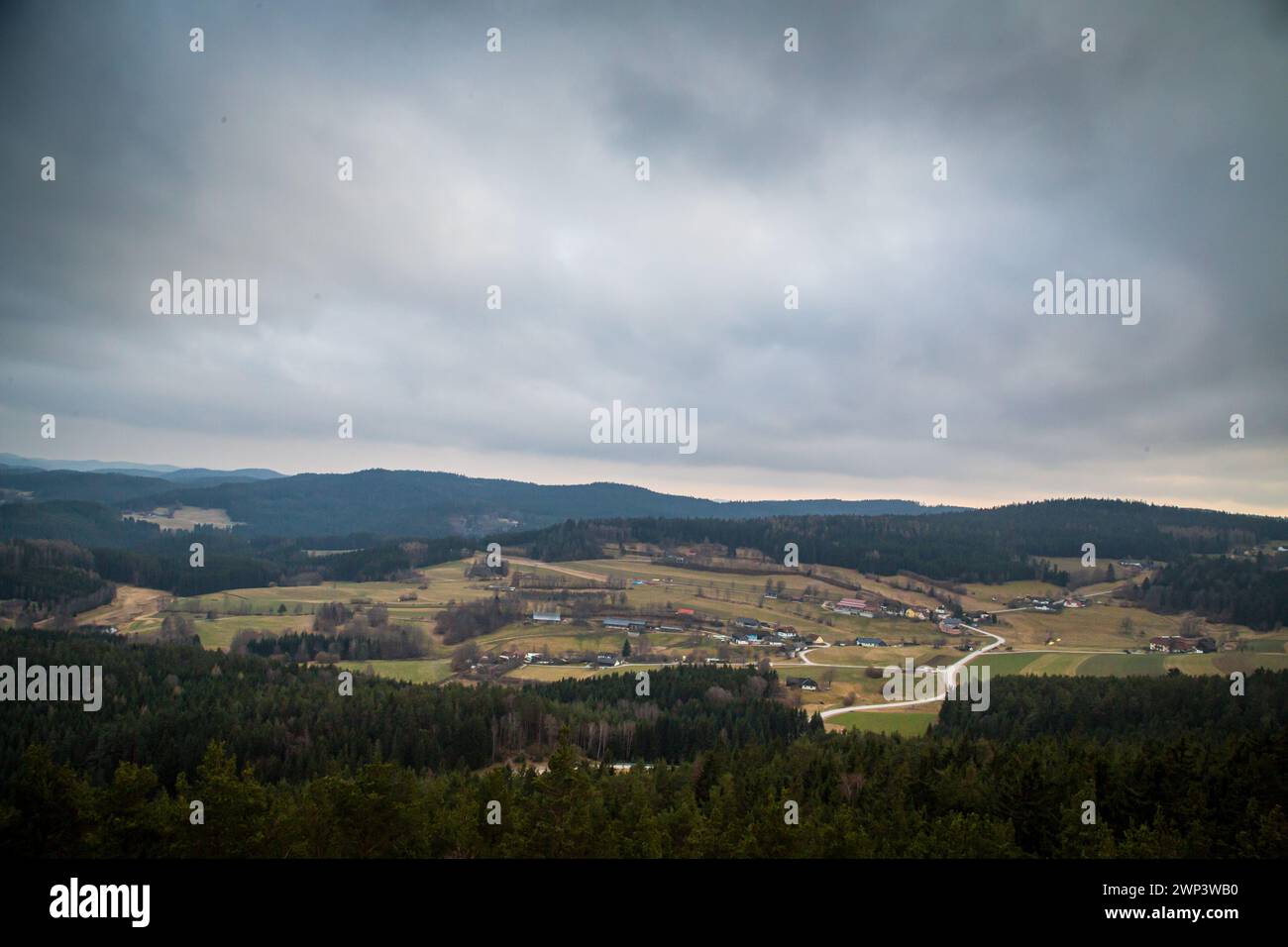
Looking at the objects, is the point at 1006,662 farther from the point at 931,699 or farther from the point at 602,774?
the point at 602,774

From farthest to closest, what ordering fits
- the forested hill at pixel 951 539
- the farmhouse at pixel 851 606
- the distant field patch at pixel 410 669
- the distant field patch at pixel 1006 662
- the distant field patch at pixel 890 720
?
1. the forested hill at pixel 951 539
2. the farmhouse at pixel 851 606
3. the distant field patch at pixel 410 669
4. the distant field patch at pixel 1006 662
5. the distant field patch at pixel 890 720

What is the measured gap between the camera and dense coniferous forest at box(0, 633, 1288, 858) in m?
22.2

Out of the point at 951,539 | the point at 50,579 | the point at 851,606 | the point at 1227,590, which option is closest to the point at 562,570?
the point at 851,606

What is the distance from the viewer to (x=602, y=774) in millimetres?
41188

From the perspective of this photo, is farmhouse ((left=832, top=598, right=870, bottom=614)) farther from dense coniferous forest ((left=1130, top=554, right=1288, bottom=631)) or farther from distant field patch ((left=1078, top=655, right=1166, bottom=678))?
dense coniferous forest ((left=1130, top=554, right=1288, bottom=631))

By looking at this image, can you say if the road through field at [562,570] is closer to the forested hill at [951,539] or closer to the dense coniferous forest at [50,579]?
the forested hill at [951,539]

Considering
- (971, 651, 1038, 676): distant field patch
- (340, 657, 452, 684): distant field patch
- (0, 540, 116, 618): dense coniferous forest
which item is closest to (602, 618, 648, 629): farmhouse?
(340, 657, 452, 684): distant field patch

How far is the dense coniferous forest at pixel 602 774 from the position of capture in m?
22.2

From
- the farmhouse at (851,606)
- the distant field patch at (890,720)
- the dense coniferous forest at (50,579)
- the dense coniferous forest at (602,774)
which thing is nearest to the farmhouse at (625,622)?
the farmhouse at (851,606)

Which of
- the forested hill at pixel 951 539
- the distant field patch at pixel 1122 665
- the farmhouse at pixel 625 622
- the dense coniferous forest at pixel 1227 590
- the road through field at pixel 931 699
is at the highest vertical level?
the forested hill at pixel 951 539
